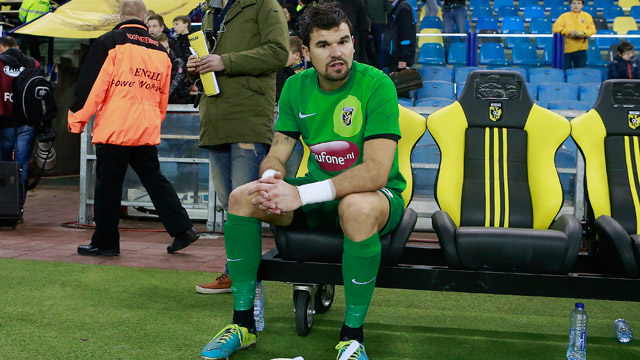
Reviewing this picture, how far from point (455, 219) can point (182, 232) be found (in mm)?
2197

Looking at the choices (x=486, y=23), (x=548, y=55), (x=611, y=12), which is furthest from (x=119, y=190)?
(x=611, y=12)

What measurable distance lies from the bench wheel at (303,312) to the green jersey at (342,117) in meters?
0.53

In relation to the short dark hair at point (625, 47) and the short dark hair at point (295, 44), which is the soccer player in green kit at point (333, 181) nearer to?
the short dark hair at point (295, 44)

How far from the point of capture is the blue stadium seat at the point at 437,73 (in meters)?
8.76

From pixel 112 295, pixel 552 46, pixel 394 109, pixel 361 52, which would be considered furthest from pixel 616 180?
pixel 552 46

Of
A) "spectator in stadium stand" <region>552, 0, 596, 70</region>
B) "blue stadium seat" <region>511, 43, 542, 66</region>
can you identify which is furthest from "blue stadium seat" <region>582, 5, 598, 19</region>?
"blue stadium seat" <region>511, 43, 542, 66</region>

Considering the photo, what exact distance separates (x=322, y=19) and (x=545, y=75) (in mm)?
6651

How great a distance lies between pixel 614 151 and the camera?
3.20 meters

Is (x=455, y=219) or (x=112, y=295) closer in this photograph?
(x=455, y=219)

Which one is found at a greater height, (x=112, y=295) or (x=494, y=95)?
(x=494, y=95)

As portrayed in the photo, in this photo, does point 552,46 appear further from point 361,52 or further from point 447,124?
point 447,124

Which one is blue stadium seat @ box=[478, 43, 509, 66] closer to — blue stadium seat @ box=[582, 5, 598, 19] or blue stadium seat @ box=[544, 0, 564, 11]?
blue stadium seat @ box=[582, 5, 598, 19]

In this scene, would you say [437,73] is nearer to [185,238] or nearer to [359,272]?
[185,238]

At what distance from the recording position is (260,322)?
116 inches
